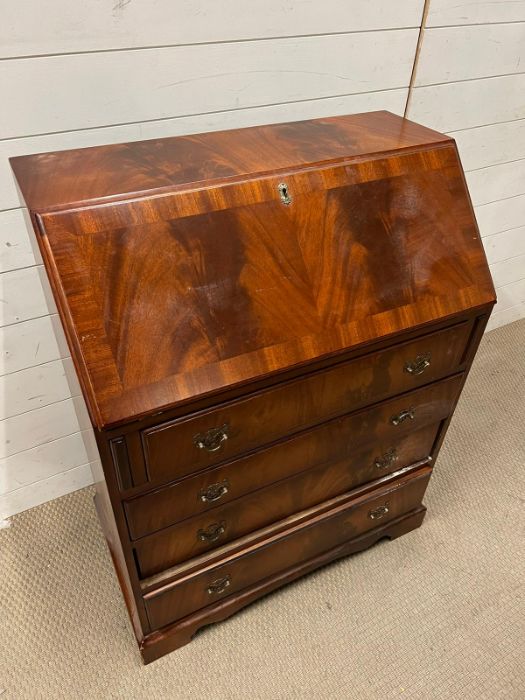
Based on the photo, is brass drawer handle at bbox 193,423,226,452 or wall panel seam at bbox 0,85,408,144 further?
wall panel seam at bbox 0,85,408,144

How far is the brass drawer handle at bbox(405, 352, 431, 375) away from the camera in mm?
1064

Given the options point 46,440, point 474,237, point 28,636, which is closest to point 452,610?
point 474,237

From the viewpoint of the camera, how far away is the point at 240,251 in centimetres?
86

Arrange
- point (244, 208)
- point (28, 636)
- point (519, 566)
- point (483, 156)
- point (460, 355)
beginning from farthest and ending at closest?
point (483, 156), point (519, 566), point (28, 636), point (460, 355), point (244, 208)

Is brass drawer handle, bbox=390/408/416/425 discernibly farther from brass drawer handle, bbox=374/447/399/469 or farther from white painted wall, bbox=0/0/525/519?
white painted wall, bbox=0/0/525/519

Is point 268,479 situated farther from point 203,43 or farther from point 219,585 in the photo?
point 203,43

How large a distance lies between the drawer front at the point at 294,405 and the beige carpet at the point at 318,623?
2.07 feet

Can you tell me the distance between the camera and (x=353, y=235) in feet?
3.09

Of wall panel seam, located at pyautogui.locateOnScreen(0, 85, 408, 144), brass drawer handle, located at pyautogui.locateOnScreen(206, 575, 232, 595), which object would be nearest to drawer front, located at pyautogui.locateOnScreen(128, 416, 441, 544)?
brass drawer handle, located at pyautogui.locateOnScreen(206, 575, 232, 595)

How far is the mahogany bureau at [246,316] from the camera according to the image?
792 mm

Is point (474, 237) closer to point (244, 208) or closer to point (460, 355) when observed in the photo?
point (460, 355)

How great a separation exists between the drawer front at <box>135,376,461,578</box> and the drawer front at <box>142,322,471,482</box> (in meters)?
0.05

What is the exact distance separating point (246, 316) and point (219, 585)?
2.27ft

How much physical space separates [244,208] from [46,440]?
38.4 inches
